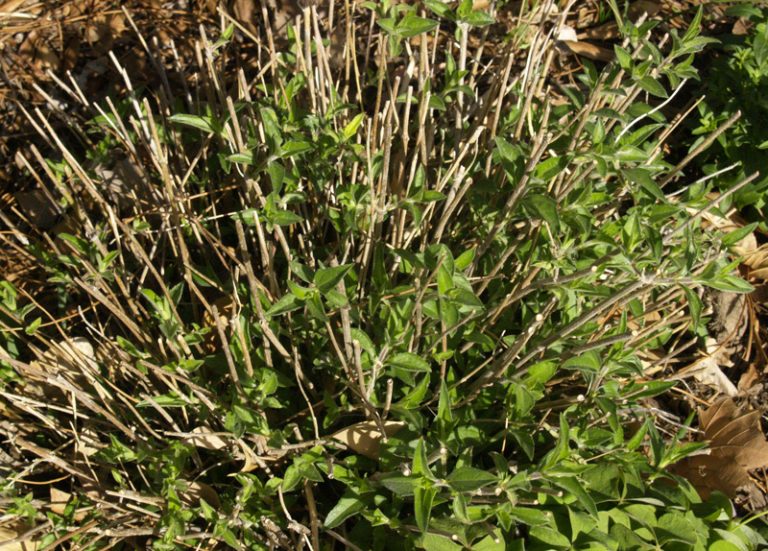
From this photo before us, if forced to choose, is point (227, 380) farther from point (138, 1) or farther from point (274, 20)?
point (138, 1)

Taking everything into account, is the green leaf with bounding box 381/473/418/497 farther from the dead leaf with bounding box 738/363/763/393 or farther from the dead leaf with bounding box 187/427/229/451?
the dead leaf with bounding box 738/363/763/393

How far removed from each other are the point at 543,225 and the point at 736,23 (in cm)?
177

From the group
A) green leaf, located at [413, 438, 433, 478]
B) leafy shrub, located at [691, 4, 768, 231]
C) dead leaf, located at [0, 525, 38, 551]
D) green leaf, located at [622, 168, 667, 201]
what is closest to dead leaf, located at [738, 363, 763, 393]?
leafy shrub, located at [691, 4, 768, 231]

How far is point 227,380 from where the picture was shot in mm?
2068

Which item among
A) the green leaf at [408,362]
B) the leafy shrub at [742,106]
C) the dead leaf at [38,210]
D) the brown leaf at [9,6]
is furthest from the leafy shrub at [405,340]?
the brown leaf at [9,6]

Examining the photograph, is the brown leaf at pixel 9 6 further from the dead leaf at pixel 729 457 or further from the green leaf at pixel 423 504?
the dead leaf at pixel 729 457

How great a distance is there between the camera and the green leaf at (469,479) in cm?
149

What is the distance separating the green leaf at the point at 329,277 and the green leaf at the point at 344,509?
0.52 meters

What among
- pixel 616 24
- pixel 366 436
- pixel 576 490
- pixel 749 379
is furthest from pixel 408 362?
pixel 616 24

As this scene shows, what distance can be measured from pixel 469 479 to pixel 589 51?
7.14ft

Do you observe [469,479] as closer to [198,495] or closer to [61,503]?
[198,495]

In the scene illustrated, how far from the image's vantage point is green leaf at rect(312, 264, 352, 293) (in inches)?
59.8

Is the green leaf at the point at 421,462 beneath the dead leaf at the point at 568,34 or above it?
beneath

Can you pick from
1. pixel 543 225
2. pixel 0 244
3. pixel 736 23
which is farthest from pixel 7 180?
pixel 736 23
